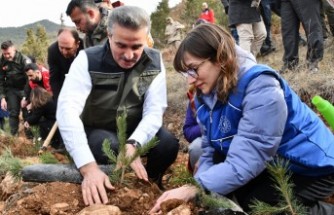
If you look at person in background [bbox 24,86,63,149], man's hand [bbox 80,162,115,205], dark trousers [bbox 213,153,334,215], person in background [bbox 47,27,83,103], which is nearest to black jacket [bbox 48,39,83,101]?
person in background [bbox 47,27,83,103]

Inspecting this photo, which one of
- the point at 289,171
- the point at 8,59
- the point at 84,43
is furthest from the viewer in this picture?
the point at 8,59

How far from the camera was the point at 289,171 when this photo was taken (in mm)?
2332

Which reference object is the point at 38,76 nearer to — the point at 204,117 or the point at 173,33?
the point at 204,117

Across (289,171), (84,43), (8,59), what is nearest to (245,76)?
(289,171)

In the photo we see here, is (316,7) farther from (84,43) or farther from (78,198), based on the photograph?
(78,198)

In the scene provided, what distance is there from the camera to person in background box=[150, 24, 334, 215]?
2.13 metres

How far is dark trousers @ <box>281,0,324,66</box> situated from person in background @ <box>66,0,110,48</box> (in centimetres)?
222

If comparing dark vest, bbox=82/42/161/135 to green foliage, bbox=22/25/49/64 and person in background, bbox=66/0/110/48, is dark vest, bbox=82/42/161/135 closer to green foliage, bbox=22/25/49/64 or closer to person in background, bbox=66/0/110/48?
person in background, bbox=66/0/110/48

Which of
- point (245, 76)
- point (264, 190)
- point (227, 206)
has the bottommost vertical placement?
point (264, 190)

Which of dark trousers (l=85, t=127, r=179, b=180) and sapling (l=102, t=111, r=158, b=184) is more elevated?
sapling (l=102, t=111, r=158, b=184)

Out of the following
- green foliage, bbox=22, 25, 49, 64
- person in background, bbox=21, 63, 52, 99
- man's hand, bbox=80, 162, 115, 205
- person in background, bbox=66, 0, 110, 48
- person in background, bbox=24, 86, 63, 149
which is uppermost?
person in background, bbox=66, 0, 110, 48

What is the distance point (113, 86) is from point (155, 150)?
516mm

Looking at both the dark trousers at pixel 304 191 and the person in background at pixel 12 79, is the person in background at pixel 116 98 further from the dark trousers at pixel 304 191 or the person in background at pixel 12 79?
the person in background at pixel 12 79

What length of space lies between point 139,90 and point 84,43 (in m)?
1.77
